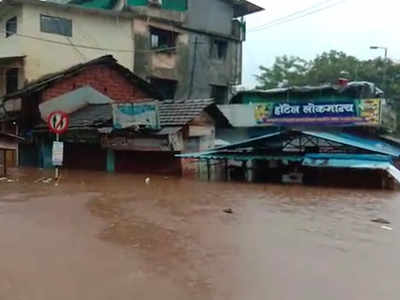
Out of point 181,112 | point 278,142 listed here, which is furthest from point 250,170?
point 181,112

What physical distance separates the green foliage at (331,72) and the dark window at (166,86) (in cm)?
1320

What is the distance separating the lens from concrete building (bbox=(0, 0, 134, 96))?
1033 inches

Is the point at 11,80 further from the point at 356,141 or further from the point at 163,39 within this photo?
the point at 356,141

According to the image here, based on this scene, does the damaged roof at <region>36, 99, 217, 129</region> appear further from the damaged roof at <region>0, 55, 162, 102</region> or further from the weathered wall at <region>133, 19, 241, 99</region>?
the weathered wall at <region>133, 19, 241, 99</region>

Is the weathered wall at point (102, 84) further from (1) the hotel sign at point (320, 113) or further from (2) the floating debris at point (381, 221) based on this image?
(2) the floating debris at point (381, 221)

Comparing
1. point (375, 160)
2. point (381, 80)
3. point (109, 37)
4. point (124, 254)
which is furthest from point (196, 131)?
point (381, 80)

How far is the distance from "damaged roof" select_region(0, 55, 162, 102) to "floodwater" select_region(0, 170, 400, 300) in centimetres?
1222

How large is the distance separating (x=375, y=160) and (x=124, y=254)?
11.6 metres

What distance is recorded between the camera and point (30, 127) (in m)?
26.2

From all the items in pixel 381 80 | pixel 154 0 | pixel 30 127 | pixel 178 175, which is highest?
pixel 154 0

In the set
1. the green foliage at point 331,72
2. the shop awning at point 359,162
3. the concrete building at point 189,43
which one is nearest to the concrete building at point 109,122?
Result: the concrete building at point 189,43

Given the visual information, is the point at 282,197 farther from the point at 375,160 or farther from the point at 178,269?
the point at 178,269

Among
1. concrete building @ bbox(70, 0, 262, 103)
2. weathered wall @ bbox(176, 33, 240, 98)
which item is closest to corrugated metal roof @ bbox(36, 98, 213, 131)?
concrete building @ bbox(70, 0, 262, 103)

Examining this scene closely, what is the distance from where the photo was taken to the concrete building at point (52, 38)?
2625 cm
